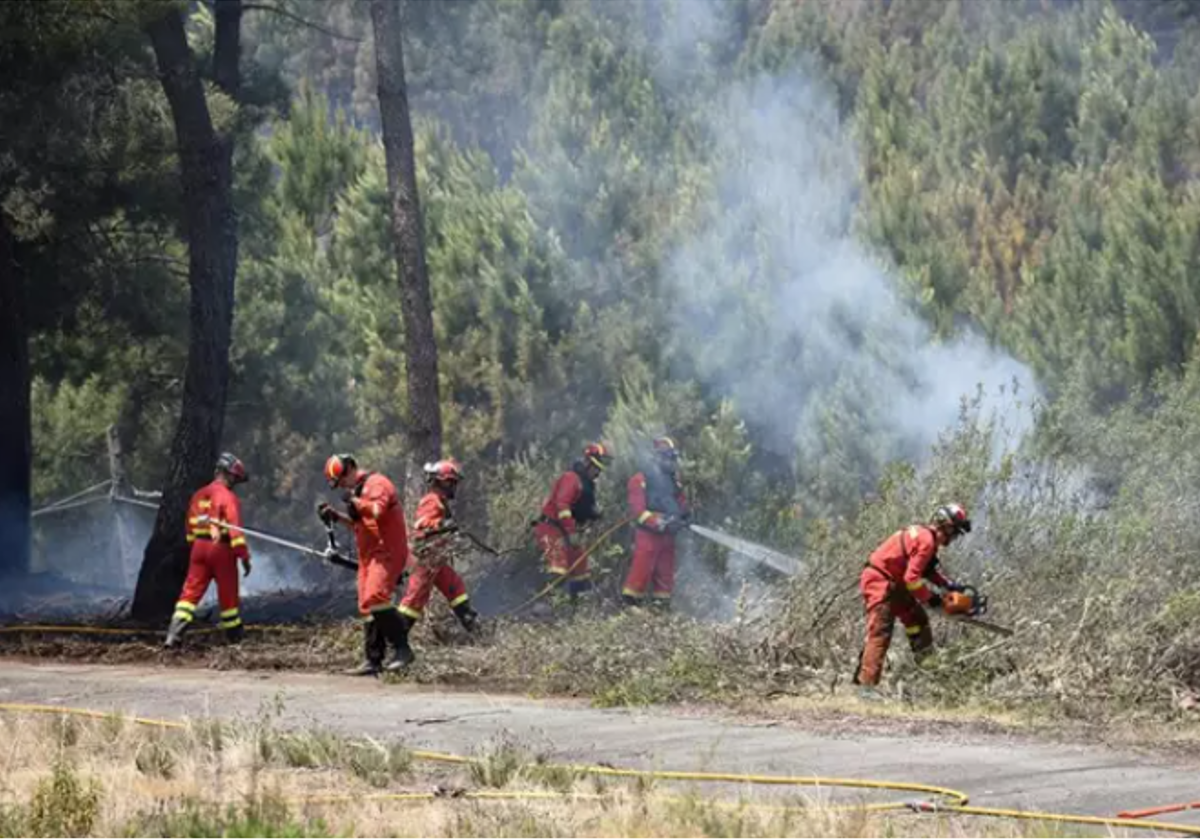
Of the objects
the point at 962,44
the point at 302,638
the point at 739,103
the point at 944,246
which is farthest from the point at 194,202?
the point at 962,44

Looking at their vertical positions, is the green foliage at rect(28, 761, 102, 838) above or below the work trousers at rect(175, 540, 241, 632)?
below

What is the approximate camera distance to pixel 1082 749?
11.3 metres

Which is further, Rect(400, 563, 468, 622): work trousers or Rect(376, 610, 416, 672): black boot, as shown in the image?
Rect(400, 563, 468, 622): work trousers

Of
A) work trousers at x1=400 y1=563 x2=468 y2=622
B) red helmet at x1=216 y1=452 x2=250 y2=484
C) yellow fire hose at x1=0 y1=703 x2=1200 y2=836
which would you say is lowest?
yellow fire hose at x1=0 y1=703 x2=1200 y2=836

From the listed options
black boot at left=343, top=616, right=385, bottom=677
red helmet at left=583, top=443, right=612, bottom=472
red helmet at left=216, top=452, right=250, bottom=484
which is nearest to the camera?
black boot at left=343, top=616, right=385, bottom=677

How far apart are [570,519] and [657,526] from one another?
0.99 m

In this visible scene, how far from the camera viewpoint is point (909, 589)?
14.1 meters

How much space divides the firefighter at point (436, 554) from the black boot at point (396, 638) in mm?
76

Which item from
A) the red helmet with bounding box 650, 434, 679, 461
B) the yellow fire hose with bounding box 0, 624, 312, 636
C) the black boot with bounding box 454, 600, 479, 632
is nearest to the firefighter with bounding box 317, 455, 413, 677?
the black boot with bounding box 454, 600, 479, 632

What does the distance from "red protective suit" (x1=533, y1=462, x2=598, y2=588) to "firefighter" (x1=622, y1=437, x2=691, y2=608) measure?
19.6 inches

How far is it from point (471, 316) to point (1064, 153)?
9532 mm

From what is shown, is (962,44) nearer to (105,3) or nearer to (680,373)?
(680,373)

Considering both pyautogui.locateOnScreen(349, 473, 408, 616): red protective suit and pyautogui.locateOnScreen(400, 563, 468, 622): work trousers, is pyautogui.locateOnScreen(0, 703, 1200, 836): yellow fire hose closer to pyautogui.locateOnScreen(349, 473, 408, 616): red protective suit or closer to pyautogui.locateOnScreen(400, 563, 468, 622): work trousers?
pyautogui.locateOnScreen(349, 473, 408, 616): red protective suit

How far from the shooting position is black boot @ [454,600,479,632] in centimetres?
1714
